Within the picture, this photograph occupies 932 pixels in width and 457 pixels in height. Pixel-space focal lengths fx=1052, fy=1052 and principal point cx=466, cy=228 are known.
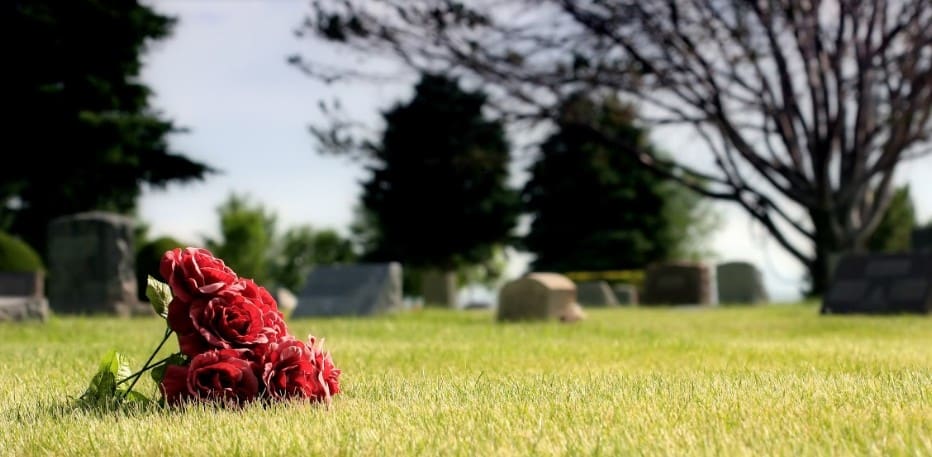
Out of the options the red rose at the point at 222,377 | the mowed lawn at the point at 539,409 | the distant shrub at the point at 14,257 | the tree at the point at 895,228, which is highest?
the tree at the point at 895,228

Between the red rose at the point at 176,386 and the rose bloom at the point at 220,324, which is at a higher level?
the rose bloom at the point at 220,324

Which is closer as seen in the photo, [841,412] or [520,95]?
[841,412]

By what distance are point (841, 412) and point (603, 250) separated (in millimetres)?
32039

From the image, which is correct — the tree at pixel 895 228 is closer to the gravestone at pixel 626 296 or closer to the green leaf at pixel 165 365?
the gravestone at pixel 626 296

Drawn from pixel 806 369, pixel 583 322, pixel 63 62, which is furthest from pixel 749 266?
pixel 806 369

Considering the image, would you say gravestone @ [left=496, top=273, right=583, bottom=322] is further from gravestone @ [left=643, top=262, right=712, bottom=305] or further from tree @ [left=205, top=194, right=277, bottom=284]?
tree @ [left=205, top=194, right=277, bottom=284]

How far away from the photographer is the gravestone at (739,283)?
26.7 m

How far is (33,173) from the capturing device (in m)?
26.7

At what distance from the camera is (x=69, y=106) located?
86.7 feet

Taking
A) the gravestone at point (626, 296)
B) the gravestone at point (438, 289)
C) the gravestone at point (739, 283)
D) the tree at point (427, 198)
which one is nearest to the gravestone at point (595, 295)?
the gravestone at point (626, 296)

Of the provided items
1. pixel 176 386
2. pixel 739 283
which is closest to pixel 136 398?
pixel 176 386

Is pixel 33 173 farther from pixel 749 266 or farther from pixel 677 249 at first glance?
pixel 677 249

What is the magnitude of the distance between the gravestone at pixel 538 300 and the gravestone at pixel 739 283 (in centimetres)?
1340

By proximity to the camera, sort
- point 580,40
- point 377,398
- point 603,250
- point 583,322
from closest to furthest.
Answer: point 377,398 < point 583,322 < point 580,40 < point 603,250
